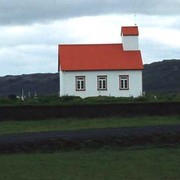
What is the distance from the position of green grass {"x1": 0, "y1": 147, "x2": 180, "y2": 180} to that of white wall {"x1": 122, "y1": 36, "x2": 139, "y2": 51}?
3977 centimetres

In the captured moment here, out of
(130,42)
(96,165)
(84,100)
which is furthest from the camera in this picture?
(130,42)

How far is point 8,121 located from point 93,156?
1381 cm

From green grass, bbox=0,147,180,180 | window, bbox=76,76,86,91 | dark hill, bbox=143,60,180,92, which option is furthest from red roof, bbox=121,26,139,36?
green grass, bbox=0,147,180,180

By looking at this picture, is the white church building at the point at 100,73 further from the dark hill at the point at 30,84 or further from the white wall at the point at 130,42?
the dark hill at the point at 30,84

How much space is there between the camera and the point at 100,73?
55.1 meters

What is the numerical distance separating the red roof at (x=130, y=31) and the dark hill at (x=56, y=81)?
43.7 feet

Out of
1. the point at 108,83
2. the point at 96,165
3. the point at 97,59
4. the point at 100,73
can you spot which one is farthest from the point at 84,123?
the point at 97,59

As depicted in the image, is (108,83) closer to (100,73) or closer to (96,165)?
(100,73)

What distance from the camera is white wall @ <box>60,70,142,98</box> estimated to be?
5497 centimetres

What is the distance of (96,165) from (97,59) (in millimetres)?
41628

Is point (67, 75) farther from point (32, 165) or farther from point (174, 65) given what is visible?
point (32, 165)

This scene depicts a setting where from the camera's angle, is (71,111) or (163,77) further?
(163,77)

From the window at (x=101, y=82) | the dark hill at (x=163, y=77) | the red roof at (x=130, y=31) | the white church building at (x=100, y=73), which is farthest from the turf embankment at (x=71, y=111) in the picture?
the dark hill at (x=163, y=77)

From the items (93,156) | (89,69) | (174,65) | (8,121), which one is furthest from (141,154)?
(174,65)
